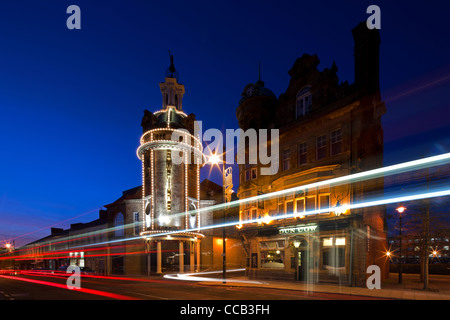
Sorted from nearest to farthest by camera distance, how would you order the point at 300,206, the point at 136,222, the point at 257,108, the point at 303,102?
the point at 300,206 < the point at 303,102 < the point at 257,108 < the point at 136,222

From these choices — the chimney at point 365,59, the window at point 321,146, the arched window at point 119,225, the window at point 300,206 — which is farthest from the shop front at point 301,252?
the arched window at point 119,225

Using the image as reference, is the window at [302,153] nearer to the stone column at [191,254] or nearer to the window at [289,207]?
the window at [289,207]

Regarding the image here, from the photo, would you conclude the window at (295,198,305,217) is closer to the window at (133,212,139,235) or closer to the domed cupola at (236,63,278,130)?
the domed cupola at (236,63,278,130)

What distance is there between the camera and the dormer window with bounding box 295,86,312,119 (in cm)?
2686

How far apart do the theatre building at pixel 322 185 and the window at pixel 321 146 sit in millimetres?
83

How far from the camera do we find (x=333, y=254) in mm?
22484

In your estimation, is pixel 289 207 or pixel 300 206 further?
pixel 289 207

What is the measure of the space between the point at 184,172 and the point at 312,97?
83.8 ft

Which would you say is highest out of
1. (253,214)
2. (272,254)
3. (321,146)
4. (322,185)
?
(321,146)

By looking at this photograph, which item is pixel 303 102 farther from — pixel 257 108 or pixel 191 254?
pixel 191 254

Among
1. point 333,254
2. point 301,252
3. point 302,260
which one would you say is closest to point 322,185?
point 333,254

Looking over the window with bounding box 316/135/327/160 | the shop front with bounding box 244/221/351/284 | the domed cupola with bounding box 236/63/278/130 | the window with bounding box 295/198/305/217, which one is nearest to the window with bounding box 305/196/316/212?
the window with bounding box 295/198/305/217

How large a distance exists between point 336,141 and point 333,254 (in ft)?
28.3
